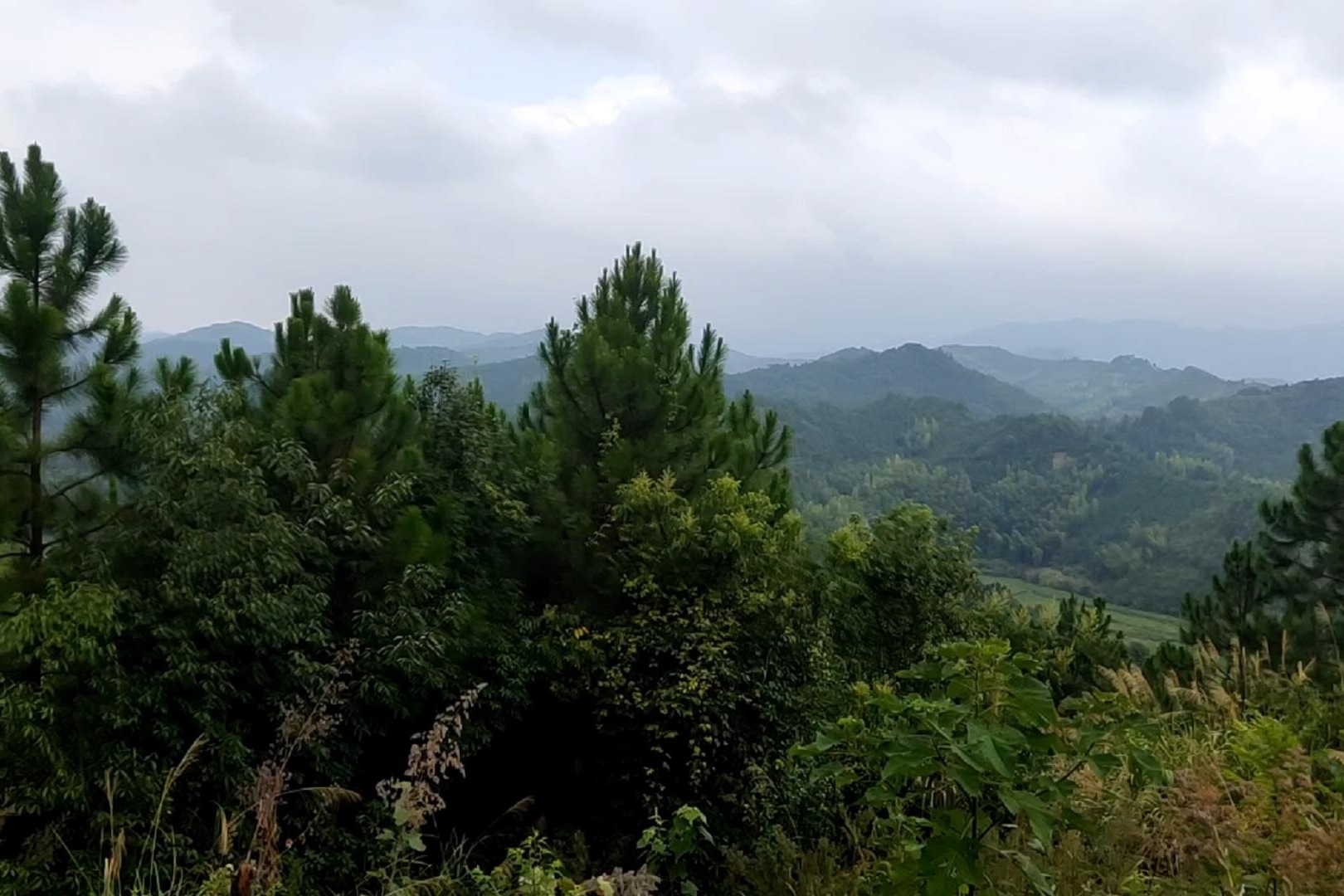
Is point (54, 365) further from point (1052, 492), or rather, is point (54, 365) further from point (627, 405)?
point (1052, 492)

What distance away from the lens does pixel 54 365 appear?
16.3 ft

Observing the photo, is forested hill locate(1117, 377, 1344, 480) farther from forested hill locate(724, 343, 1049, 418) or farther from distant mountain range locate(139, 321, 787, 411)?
distant mountain range locate(139, 321, 787, 411)

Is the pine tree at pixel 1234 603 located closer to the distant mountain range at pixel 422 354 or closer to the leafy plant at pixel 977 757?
the distant mountain range at pixel 422 354

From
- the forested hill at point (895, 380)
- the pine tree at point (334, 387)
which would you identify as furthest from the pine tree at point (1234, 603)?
the forested hill at point (895, 380)

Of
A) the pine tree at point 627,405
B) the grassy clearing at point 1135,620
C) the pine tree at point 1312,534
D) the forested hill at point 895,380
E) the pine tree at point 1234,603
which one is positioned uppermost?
the forested hill at point 895,380

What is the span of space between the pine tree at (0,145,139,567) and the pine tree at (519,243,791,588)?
9.22 feet

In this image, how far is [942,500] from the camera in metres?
68.1

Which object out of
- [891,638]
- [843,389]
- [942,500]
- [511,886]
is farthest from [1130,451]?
[511,886]

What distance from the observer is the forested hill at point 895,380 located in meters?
135

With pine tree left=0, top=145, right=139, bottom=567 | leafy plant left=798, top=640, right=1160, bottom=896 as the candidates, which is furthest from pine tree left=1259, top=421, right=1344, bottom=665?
pine tree left=0, top=145, right=139, bottom=567

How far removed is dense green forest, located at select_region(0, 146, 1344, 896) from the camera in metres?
2.27

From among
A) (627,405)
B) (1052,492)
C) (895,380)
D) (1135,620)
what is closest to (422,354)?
(627,405)

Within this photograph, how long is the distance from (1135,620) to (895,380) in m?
104

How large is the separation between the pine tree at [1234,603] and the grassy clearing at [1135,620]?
21728mm
